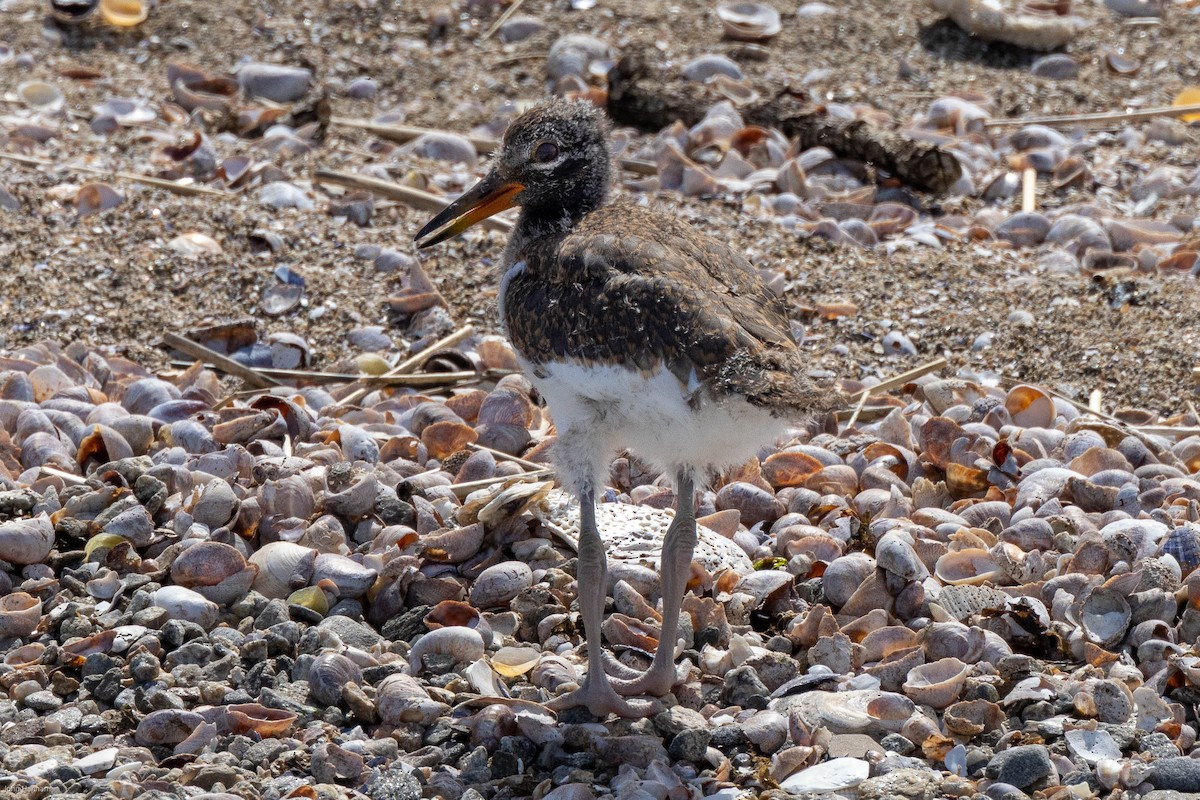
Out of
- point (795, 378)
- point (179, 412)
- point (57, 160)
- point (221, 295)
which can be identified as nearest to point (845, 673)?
point (795, 378)

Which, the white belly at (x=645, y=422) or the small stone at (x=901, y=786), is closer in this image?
the small stone at (x=901, y=786)

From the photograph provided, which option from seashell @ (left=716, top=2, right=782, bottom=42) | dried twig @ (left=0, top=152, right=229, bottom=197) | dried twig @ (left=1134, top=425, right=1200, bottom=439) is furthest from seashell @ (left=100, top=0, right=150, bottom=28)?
dried twig @ (left=1134, top=425, right=1200, bottom=439)

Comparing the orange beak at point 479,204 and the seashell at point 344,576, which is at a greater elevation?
the orange beak at point 479,204

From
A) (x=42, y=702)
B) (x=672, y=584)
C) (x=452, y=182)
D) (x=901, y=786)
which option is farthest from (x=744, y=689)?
(x=452, y=182)

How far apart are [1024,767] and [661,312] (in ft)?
4.71

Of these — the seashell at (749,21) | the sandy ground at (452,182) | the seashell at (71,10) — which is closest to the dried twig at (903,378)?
the sandy ground at (452,182)

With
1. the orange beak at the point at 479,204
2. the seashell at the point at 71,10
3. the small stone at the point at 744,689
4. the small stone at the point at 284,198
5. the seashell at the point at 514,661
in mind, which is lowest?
the seashell at the point at 514,661

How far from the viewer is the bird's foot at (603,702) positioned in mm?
3654

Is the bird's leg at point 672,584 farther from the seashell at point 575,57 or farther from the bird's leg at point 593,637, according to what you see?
the seashell at point 575,57

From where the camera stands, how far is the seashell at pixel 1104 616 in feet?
12.7

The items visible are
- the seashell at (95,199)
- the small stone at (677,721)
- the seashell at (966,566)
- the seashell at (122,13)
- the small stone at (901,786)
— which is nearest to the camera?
the small stone at (901,786)

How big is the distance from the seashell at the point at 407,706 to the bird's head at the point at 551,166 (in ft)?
4.95

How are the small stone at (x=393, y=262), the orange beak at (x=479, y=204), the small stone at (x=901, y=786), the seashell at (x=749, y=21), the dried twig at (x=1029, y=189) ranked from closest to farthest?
the small stone at (x=901, y=786)
the orange beak at (x=479, y=204)
the small stone at (x=393, y=262)
the dried twig at (x=1029, y=189)
the seashell at (x=749, y=21)

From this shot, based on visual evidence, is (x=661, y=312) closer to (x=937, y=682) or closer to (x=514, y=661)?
(x=514, y=661)
